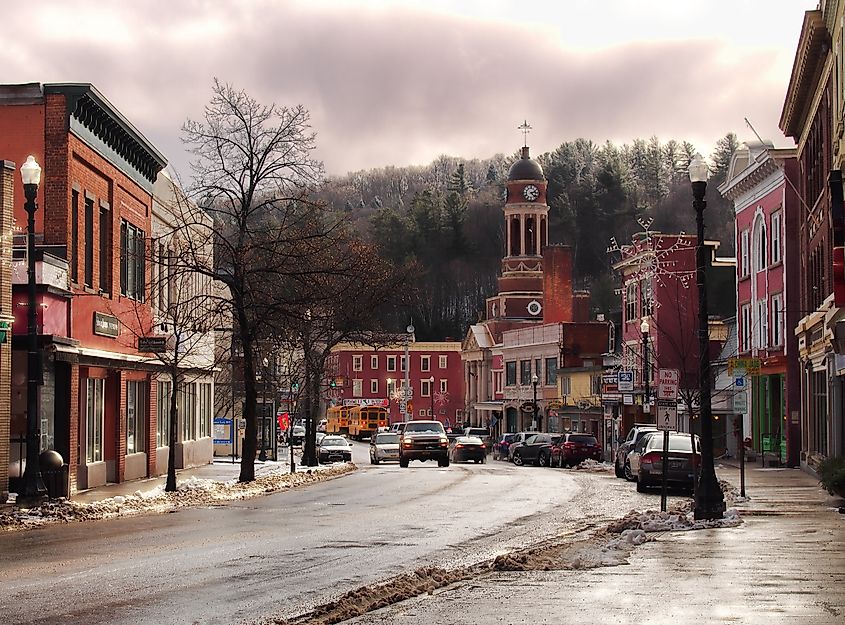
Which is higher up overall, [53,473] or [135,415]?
[135,415]

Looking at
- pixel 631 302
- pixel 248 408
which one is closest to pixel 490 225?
pixel 631 302

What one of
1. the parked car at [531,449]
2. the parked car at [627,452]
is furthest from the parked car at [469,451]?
the parked car at [627,452]

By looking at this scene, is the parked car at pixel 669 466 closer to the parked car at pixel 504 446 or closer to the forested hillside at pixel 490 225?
the parked car at pixel 504 446

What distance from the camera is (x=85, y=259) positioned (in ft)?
111

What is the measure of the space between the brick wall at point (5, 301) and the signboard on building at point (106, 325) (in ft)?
20.8

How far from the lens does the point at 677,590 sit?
13508mm

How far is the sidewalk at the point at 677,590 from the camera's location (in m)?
11.9

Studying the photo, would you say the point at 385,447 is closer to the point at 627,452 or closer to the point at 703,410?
the point at 627,452

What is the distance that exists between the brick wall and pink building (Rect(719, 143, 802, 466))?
88.7 ft

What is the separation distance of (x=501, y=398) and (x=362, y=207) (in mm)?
67601

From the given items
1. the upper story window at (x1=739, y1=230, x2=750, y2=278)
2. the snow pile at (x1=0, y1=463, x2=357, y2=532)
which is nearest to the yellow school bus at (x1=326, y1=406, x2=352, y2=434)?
the upper story window at (x1=739, y1=230, x2=750, y2=278)

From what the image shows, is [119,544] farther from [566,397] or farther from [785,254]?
[566,397]

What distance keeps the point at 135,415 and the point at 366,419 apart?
8411 centimetres

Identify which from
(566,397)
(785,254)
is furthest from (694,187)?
(566,397)
